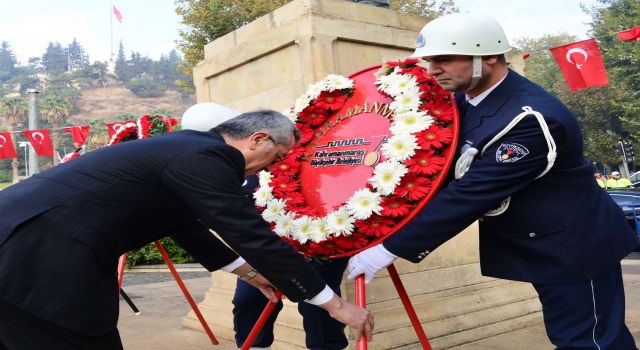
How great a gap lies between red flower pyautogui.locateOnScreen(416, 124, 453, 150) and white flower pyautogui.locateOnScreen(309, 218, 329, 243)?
0.55m

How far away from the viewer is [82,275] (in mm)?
1933

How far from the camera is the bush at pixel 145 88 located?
6329 inches

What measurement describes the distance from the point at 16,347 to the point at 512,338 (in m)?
3.49

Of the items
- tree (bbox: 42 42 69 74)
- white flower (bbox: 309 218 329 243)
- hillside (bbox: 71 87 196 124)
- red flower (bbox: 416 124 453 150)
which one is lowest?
white flower (bbox: 309 218 329 243)

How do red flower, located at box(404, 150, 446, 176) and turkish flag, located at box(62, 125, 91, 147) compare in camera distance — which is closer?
red flower, located at box(404, 150, 446, 176)

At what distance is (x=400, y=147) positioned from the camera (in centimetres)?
262

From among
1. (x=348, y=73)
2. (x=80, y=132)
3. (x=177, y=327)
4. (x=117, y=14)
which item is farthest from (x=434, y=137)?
(x=117, y=14)

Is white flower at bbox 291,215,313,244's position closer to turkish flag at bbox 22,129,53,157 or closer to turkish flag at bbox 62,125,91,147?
turkish flag at bbox 62,125,91,147

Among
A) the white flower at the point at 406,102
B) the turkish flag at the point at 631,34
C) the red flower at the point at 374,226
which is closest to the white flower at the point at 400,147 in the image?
the white flower at the point at 406,102

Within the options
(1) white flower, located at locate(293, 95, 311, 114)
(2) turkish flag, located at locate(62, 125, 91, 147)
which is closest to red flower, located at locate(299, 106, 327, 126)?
(1) white flower, located at locate(293, 95, 311, 114)

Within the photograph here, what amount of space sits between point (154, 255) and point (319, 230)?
12550 millimetres

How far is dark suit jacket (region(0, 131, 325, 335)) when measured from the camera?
191 cm

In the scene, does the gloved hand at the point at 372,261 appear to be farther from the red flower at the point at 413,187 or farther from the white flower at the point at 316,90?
the white flower at the point at 316,90

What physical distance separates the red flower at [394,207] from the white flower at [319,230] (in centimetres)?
28
